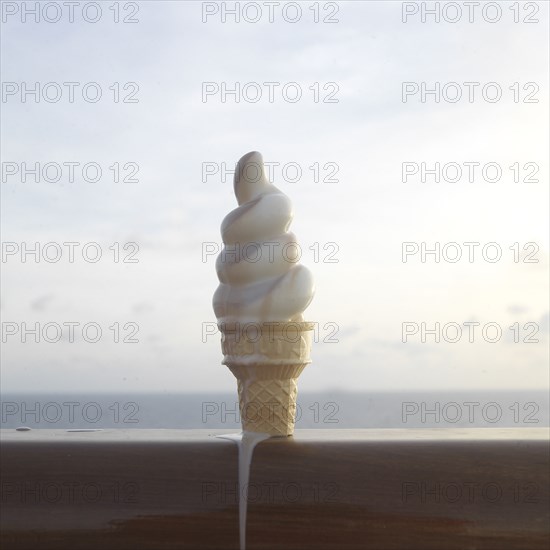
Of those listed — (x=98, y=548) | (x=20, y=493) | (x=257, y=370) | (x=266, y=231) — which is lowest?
(x=98, y=548)

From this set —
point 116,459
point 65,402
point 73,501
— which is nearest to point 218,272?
point 116,459

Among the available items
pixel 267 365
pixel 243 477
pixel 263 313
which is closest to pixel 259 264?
pixel 263 313

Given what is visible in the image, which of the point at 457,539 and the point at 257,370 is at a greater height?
the point at 257,370

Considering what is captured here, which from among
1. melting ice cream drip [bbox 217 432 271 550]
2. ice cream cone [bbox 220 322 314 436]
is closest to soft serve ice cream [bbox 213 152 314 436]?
ice cream cone [bbox 220 322 314 436]

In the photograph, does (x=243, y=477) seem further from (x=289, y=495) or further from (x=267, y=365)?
(x=267, y=365)

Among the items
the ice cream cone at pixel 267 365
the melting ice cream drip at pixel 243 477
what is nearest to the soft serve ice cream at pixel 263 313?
the ice cream cone at pixel 267 365

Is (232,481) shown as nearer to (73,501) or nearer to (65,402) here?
(73,501)
